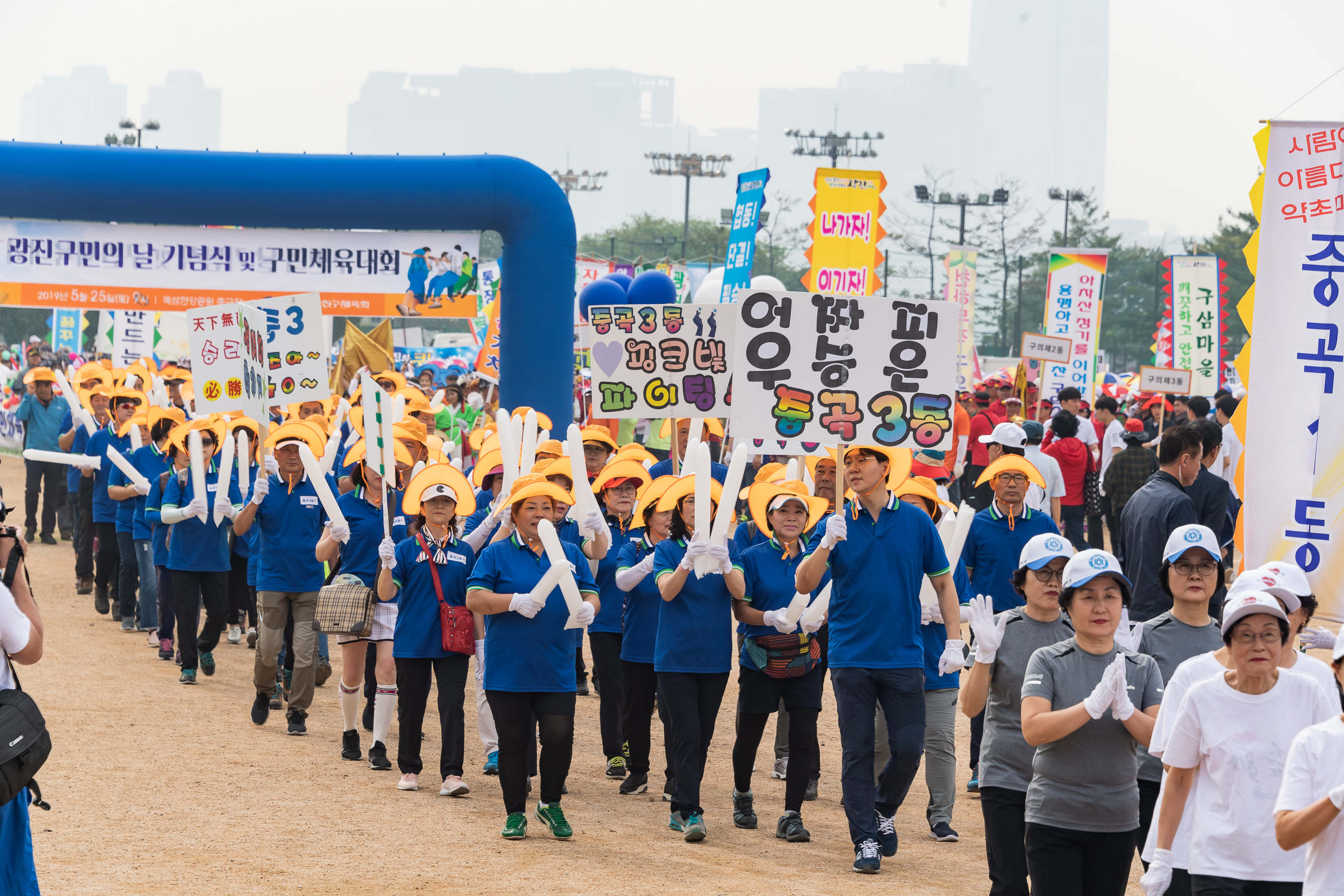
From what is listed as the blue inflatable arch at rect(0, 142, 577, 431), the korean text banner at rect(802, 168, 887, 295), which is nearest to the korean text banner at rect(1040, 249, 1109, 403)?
the korean text banner at rect(802, 168, 887, 295)

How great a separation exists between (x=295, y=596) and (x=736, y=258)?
689cm

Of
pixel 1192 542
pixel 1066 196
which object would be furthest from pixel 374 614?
pixel 1066 196

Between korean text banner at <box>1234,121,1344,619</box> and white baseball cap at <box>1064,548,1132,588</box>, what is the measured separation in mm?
2588

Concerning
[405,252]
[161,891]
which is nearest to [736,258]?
[405,252]

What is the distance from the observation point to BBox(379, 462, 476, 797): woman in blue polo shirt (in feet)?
25.9

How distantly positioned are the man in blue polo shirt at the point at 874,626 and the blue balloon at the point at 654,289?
882 cm

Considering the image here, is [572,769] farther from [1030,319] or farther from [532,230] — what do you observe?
[1030,319]

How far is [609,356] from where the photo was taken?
1011cm

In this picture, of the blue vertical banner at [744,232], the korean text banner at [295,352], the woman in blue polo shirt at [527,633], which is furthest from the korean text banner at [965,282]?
the woman in blue polo shirt at [527,633]

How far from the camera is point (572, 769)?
8977 millimetres

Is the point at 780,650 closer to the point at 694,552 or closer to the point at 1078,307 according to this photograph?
the point at 694,552

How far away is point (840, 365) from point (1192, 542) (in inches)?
120

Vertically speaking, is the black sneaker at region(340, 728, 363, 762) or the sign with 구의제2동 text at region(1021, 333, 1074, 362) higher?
the sign with 구의제2동 text at region(1021, 333, 1074, 362)

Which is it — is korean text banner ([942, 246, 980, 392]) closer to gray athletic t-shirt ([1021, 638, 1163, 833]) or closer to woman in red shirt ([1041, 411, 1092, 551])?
woman in red shirt ([1041, 411, 1092, 551])
